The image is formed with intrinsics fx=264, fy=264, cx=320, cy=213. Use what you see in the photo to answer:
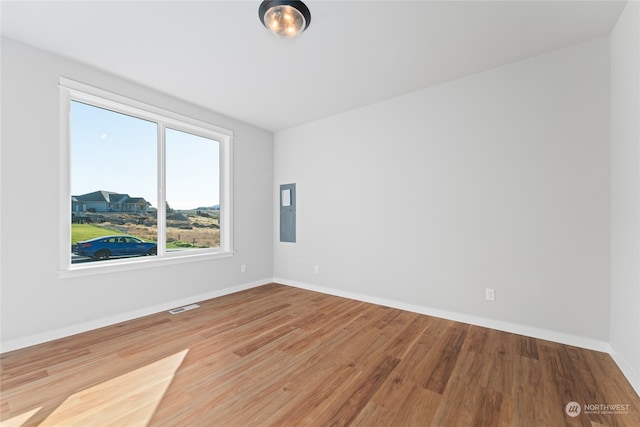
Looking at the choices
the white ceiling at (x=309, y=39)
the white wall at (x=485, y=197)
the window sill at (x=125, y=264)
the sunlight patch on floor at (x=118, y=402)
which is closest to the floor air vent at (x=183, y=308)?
the window sill at (x=125, y=264)

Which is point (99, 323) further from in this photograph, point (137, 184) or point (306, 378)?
point (306, 378)

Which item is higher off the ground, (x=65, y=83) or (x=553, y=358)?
(x=65, y=83)

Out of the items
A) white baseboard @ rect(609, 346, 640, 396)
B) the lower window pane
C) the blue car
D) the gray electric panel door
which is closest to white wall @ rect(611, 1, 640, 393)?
white baseboard @ rect(609, 346, 640, 396)

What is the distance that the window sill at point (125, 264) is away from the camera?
272 cm

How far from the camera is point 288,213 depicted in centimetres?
480

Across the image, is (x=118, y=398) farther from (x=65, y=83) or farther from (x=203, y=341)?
(x=65, y=83)

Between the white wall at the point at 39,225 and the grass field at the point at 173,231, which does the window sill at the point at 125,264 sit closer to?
the white wall at the point at 39,225

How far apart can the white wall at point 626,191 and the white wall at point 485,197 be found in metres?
0.12

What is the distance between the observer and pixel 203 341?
257 centimetres

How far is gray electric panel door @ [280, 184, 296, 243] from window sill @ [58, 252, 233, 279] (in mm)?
1330

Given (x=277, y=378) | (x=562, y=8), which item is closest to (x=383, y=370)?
(x=277, y=378)

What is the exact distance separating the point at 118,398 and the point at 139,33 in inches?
113

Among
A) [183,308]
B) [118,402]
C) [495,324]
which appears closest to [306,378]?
[118,402]

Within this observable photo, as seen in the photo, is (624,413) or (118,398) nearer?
(624,413)
